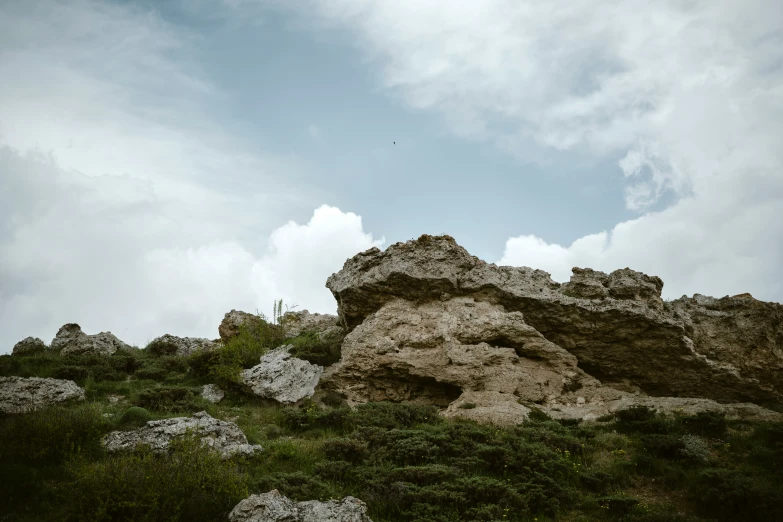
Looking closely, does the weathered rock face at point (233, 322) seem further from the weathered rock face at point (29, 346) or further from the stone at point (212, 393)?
the weathered rock face at point (29, 346)

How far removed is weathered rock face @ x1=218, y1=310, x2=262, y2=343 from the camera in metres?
28.5

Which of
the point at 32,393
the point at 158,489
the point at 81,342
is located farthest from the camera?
the point at 81,342

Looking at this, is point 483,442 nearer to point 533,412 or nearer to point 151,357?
point 533,412

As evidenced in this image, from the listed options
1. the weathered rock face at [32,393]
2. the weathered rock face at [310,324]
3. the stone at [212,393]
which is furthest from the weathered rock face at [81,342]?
the weathered rock face at [310,324]

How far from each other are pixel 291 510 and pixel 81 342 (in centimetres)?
2007

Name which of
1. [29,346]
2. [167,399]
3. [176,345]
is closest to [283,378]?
[167,399]

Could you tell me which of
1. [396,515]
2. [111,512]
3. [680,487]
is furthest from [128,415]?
[680,487]

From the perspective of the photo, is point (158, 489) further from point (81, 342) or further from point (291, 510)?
point (81, 342)

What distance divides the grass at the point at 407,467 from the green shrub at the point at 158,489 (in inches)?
1.3

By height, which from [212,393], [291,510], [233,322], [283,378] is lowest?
[291,510]

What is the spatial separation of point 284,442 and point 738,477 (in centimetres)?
1211

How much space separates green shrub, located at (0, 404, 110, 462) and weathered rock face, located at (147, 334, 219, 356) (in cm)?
1288

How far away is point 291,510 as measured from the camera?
10.7m

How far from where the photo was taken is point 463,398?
20.9 meters
